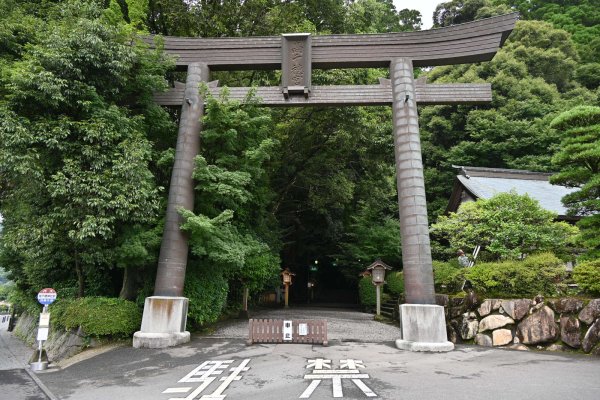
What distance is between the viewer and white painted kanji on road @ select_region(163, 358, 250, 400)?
19.4 feet

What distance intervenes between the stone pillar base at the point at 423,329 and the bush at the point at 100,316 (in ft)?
23.1

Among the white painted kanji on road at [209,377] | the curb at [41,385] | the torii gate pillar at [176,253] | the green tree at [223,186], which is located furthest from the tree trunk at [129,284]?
the white painted kanji on road at [209,377]

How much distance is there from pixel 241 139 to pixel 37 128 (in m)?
5.19

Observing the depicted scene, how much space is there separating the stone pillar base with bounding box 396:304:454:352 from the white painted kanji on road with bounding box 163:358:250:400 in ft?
13.0

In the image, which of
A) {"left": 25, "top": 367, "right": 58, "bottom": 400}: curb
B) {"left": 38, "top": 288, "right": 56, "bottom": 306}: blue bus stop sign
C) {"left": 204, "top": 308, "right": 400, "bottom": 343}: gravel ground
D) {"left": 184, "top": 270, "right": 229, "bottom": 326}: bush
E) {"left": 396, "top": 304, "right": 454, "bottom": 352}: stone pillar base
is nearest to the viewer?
{"left": 25, "top": 367, "right": 58, "bottom": 400}: curb

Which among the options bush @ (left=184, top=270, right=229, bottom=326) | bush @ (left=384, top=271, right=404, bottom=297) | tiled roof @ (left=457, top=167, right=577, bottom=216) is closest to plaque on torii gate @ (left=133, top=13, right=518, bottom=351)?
bush @ (left=184, top=270, right=229, bottom=326)

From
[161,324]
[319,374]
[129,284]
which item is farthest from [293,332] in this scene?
[129,284]

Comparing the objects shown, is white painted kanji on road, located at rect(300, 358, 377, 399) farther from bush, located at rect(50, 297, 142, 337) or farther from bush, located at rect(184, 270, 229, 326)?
bush, located at rect(50, 297, 142, 337)

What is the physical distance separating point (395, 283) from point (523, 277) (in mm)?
9357

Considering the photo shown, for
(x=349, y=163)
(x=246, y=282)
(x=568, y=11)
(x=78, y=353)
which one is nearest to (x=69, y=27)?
(x=78, y=353)

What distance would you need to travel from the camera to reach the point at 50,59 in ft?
28.9

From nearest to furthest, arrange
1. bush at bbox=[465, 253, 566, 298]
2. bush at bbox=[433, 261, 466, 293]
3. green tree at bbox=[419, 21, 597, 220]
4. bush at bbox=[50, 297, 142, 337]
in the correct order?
bush at bbox=[50, 297, 142, 337] → bush at bbox=[465, 253, 566, 298] → bush at bbox=[433, 261, 466, 293] → green tree at bbox=[419, 21, 597, 220]

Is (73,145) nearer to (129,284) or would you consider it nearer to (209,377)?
(129,284)

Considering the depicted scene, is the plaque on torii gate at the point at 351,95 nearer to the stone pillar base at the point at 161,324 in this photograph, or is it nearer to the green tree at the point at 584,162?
the stone pillar base at the point at 161,324
